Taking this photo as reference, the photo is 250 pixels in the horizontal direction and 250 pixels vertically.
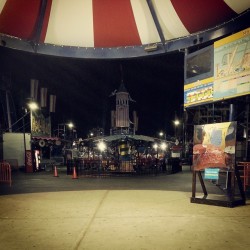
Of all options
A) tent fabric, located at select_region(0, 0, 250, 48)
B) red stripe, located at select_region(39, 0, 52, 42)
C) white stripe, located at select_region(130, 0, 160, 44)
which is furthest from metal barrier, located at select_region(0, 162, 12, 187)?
white stripe, located at select_region(130, 0, 160, 44)

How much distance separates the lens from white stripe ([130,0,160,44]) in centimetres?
642

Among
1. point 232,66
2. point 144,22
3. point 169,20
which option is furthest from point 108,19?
point 232,66

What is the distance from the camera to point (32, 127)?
1110 inches

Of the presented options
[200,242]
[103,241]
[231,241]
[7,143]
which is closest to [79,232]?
[103,241]

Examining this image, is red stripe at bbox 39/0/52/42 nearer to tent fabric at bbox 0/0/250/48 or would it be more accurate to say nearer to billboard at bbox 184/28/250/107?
tent fabric at bbox 0/0/250/48

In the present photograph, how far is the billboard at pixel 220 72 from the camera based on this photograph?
583cm

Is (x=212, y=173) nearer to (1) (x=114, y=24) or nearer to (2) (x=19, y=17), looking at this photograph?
(1) (x=114, y=24)

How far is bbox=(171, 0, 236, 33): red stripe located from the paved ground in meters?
4.41

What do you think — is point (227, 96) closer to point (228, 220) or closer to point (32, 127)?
point (228, 220)

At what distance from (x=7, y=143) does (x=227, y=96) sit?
24579mm

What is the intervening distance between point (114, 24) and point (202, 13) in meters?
2.12

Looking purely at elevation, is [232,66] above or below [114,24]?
below

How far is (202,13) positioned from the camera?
19.9 feet

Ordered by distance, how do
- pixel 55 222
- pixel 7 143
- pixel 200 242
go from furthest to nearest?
pixel 7 143, pixel 55 222, pixel 200 242
